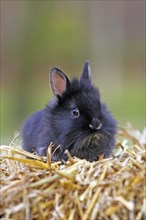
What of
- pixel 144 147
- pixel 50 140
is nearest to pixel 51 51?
pixel 50 140

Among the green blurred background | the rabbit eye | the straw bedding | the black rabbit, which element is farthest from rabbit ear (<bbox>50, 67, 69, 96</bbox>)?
the green blurred background

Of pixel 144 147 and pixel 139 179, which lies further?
pixel 144 147

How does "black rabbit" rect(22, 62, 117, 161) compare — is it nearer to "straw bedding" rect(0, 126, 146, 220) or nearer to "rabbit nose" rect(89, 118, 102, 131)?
"rabbit nose" rect(89, 118, 102, 131)

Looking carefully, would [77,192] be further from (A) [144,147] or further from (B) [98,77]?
(B) [98,77]

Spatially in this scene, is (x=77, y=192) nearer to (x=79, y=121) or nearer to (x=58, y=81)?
(x=79, y=121)

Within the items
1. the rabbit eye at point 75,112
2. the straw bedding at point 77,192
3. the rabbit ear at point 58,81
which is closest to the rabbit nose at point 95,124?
the rabbit eye at point 75,112

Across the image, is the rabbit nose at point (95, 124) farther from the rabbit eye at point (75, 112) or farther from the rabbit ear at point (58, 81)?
the rabbit ear at point (58, 81)

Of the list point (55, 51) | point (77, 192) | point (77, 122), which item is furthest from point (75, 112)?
point (55, 51)
